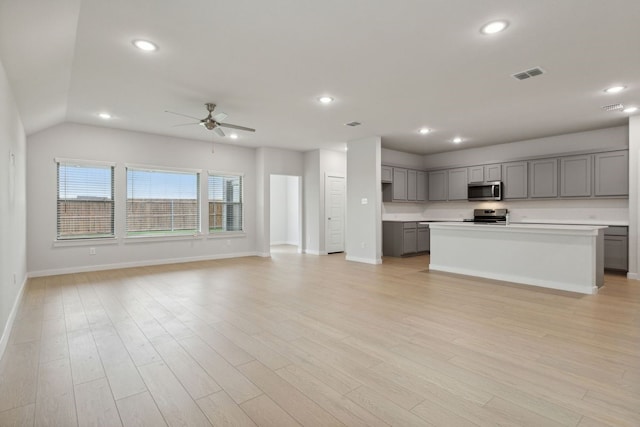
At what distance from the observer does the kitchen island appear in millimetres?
4609

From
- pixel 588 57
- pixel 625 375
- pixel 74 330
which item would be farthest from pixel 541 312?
pixel 74 330

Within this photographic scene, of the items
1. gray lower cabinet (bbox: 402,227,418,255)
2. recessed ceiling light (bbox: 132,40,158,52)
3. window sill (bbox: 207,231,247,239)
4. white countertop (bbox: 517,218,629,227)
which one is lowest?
gray lower cabinet (bbox: 402,227,418,255)

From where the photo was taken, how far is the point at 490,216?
816 centimetres

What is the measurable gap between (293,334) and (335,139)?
17.2ft

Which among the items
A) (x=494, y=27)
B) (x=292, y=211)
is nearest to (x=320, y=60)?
(x=494, y=27)

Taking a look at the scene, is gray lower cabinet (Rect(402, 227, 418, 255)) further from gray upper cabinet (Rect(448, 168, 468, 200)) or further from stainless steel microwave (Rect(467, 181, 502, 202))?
stainless steel microwave (Rect(467, 181, 502, 202))

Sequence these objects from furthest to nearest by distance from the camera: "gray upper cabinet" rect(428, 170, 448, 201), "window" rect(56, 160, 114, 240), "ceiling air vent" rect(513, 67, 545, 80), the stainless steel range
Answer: "gray upper cabinet" rect(428, 170, 448, 201) < the stainless steel range < "window" rect(56, 160, 114, 240) < "ceiling air vent" rect(513, 67, 545, 80)

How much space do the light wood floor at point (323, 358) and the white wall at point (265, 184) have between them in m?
3.60

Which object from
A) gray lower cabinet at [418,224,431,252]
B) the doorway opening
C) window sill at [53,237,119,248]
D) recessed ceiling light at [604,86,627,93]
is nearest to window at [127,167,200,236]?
window sill at [53,237,119,248]

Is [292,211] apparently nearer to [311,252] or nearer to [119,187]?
[311,252]

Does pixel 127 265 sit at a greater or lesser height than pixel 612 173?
lesser

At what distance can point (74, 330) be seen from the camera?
3248 millimetres

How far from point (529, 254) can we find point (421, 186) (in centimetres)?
442

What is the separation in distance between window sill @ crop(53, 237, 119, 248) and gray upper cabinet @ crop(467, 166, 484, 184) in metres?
8.06
